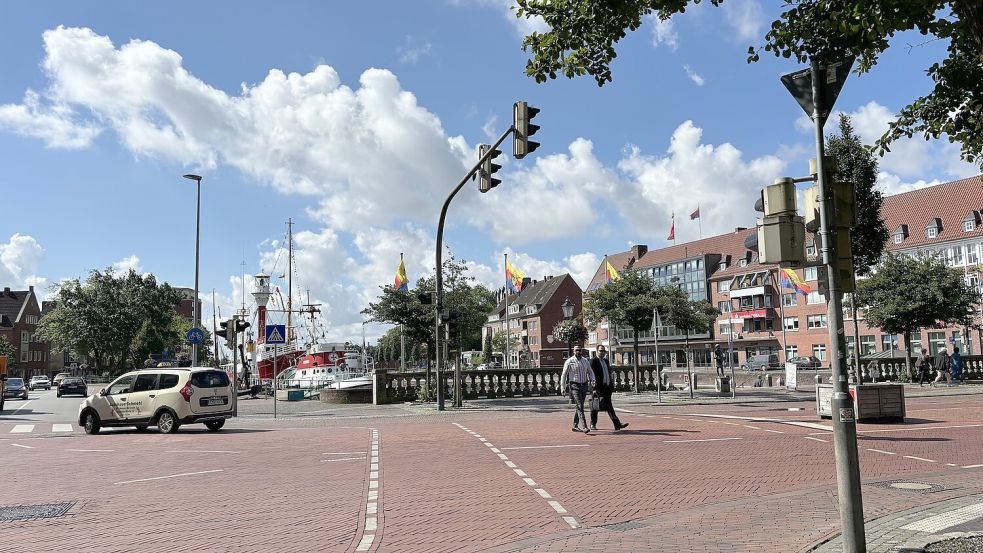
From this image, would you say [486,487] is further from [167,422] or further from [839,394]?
[167,422]

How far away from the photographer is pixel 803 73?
18.9 ft

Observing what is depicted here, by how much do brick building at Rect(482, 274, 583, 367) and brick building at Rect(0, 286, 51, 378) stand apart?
76663 millimetres

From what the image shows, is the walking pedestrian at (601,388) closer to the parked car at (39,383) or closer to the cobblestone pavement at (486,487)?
the cobblestone pavement at (486,487)

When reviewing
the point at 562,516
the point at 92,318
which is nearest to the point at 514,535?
the point at 562,516

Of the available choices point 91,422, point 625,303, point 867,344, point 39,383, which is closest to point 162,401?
point 91,422

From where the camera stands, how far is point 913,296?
37750 mm

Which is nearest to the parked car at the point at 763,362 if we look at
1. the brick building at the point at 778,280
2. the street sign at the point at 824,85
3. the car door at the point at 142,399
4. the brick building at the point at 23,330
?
the brick building at the point at 778,280

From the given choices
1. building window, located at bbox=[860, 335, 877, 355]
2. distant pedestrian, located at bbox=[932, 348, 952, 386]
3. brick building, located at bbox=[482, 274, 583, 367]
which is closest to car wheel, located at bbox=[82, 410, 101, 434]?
distant pedestrian, located at bbox=[932, 348, 952, 386]

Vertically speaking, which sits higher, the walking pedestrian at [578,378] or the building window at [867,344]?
the building window at [867,344]

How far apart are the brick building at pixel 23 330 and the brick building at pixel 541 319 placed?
7666cm

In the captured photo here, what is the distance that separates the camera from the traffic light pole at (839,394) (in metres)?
5.26

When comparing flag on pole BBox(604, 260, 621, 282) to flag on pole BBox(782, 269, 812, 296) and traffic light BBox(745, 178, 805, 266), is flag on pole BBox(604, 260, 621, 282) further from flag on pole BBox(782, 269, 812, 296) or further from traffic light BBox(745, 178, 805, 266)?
traffic light BBox(745, 178, 805, 266)

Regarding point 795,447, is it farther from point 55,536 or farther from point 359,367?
point 359,367

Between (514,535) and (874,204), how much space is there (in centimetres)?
2444
